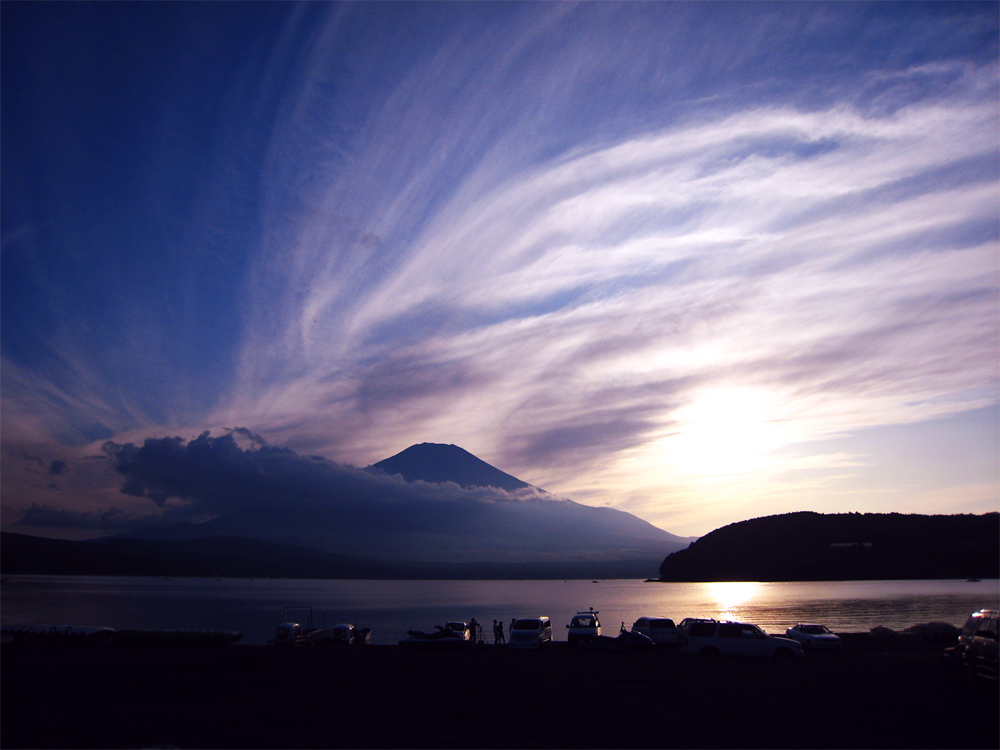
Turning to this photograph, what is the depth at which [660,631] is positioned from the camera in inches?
1312

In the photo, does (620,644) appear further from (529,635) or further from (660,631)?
(660,631)

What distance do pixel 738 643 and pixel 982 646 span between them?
1017cm

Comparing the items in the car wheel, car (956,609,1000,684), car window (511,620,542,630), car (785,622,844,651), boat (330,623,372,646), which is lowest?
boat (330,623,372,646)

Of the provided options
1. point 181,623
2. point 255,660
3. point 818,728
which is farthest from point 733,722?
point 181,623

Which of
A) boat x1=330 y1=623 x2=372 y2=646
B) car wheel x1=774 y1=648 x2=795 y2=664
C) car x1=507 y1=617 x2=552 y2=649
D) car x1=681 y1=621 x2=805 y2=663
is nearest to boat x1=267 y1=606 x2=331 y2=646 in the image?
boat x1=330 y1=623 x2=372 y2=646

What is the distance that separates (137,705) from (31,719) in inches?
246

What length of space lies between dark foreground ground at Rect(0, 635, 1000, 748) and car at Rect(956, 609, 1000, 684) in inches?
21.0

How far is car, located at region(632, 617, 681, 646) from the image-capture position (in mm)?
32750

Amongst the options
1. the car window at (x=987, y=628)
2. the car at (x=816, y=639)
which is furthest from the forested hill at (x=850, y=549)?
the car window at (x=987, y=628)

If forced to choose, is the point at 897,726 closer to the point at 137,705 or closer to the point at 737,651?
the point at 737,651

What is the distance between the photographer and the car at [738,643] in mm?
23875

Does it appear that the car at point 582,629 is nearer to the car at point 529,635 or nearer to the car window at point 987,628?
the car at point 529,635

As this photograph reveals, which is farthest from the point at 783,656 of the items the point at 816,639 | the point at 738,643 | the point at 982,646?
the point at 982,646

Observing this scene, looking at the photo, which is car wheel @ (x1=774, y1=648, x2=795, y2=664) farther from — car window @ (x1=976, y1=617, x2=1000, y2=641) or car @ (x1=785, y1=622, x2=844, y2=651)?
car window @ (x1=976, y1=617, x2=1000, y2=641)
